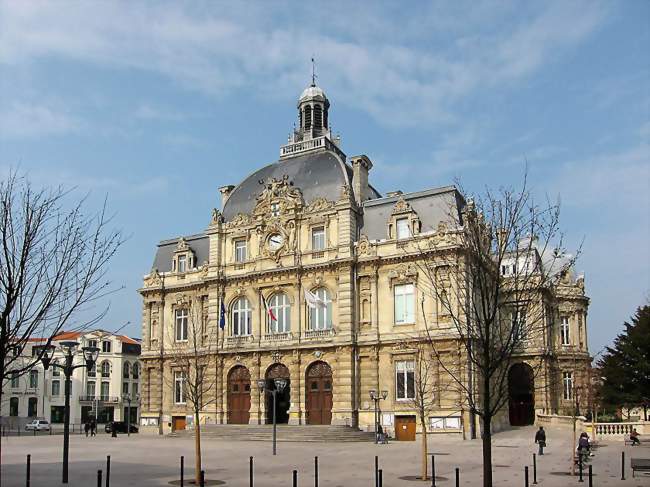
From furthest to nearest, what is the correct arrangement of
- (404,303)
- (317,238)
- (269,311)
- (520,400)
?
(520,400) → (317,238) → (269,311) → (404,303)

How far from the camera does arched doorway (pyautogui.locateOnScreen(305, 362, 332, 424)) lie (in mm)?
51375

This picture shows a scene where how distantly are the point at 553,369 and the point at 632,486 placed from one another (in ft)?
106

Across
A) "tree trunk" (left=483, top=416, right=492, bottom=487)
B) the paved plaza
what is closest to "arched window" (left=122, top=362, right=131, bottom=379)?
the paved plaza

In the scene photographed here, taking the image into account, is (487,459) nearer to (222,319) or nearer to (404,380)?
(404,380)

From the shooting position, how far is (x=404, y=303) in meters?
50.1

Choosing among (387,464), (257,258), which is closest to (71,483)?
(387,464)

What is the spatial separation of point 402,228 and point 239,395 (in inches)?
699

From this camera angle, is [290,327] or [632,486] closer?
[632,486]

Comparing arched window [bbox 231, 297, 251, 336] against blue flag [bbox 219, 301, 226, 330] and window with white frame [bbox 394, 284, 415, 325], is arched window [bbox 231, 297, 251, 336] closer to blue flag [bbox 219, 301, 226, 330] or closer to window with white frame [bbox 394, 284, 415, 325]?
blue flag [bbox 219, 301, 226, 330]

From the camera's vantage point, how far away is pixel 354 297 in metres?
51.6

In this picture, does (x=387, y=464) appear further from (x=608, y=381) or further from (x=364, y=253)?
(x=608, y=381)

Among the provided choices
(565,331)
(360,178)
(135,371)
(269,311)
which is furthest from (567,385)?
(135,371)

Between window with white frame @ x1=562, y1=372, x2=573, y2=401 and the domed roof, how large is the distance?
2356 cm

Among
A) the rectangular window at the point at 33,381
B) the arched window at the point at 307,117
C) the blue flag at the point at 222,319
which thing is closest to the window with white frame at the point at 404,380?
the blue flag at the point at 222,319
